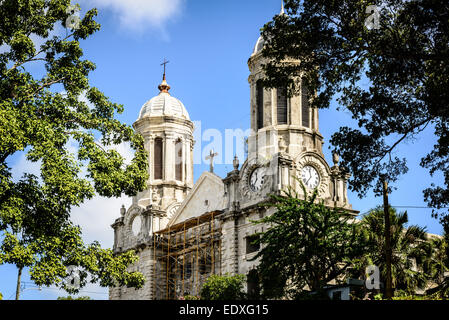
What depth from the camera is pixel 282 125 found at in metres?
44.5

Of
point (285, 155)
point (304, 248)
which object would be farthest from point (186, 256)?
point (304, 248)

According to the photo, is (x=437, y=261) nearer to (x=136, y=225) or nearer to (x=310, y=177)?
(x=310, y=177)

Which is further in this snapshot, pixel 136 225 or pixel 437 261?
pixel 136 225

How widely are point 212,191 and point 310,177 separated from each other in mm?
8291

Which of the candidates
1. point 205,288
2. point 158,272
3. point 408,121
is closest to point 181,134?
point 158,272

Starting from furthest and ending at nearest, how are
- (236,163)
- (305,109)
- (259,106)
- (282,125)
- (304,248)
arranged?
(259,106)
(305,109)
(236,163)
(282,125)
(304,248)

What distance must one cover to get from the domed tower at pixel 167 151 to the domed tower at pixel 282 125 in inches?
443

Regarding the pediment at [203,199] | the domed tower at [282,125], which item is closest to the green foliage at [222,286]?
the domed tower at [282,125]

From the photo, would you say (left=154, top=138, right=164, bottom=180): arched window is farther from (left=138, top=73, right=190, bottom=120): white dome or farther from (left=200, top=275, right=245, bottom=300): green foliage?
(left=200, top=275, right=245, bottom=300): green foliage

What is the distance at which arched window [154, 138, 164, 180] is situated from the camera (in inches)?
2189

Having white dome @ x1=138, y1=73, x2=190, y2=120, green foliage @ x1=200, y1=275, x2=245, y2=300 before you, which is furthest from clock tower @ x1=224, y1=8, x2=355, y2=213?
white dome @ x1=138, y1=73, x2=190, y2=120

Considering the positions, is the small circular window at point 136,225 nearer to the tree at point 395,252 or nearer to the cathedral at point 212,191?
the cathedral at point 212,191

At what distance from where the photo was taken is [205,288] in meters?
39.2

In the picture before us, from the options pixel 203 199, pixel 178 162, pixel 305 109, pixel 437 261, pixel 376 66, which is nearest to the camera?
pixel 376 66
